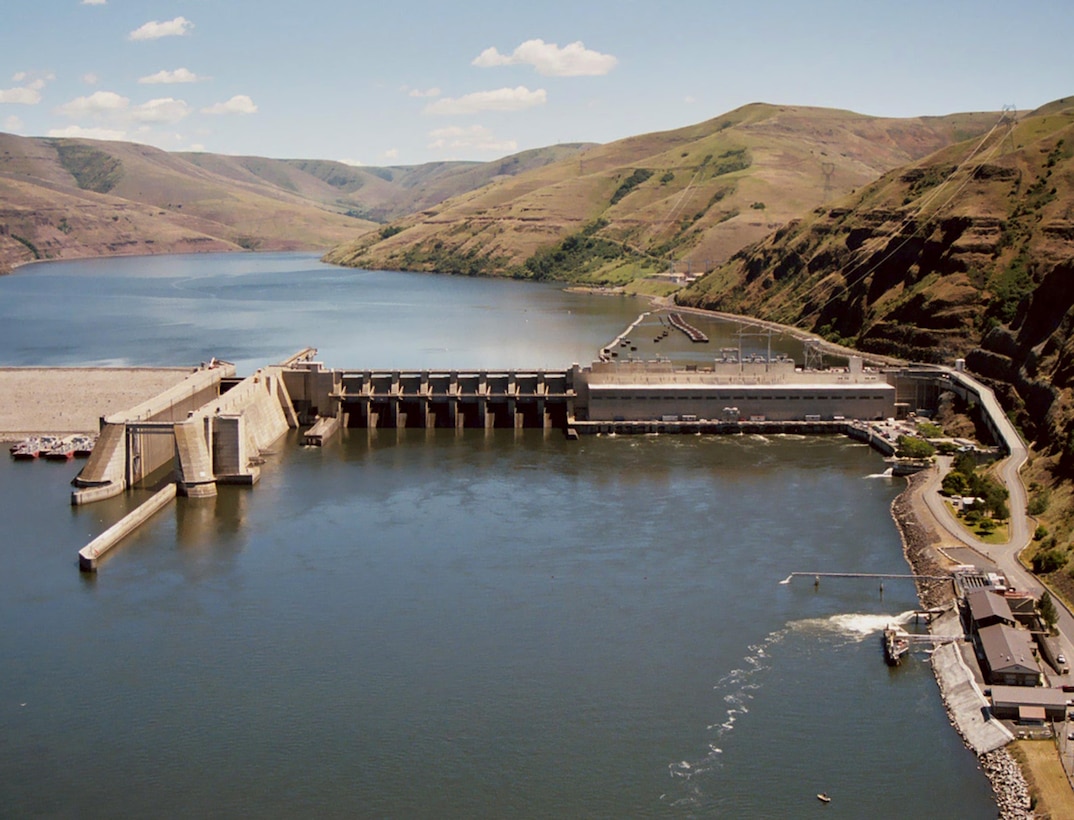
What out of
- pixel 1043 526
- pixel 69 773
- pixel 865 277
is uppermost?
pixel 865 277

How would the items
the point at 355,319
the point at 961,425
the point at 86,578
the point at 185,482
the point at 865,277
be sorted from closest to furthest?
the point at 86,578
the point at 185,482
the point at 961,425
the point at 865,277
the point at 355,319

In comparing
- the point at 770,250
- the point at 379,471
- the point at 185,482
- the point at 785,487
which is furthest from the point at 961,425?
the point at 770,250

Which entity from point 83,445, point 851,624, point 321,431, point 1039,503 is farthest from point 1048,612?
point 83,445

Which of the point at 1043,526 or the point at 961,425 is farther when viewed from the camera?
the point at 961,425

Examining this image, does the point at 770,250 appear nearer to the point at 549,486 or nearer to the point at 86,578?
the point at 549,486

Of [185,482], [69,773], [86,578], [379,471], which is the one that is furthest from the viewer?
[379,471]

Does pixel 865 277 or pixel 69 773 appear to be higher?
pixel 865 277

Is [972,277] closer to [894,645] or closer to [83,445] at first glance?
[894,645]
